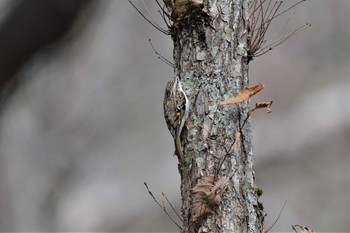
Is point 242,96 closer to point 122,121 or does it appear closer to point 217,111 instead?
point 217,111

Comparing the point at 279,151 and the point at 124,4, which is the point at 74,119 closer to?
the point at 124,4

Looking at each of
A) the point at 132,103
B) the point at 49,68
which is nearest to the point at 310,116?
the point at 132,103

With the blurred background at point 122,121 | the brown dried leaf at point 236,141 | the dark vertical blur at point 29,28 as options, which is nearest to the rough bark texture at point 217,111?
the brown dried leaf at point 236,141

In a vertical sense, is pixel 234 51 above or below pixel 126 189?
below

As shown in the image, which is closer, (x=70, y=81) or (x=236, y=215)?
(x=236, y=215)

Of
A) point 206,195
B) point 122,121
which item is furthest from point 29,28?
point 206,195

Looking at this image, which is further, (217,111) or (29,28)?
(29,28)
